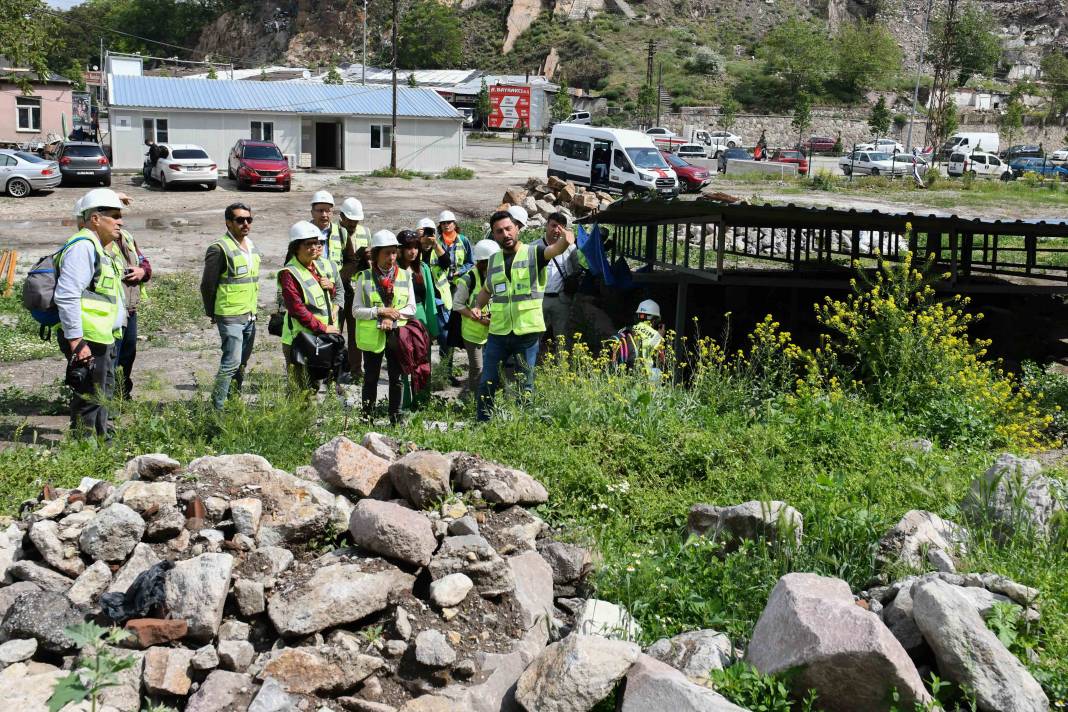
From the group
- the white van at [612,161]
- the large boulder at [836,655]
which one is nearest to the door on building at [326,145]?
the white van at [612,161]

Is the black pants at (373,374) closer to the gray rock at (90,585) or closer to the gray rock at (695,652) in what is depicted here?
the gray rock at (90,585)

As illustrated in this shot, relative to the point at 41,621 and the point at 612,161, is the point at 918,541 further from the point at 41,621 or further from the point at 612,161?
the point at 612,161

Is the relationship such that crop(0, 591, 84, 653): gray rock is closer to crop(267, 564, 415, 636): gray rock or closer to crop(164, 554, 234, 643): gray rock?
crop(164, 554, 234, 643): gray rock

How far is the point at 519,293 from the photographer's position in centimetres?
762

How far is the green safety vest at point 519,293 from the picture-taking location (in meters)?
7.62

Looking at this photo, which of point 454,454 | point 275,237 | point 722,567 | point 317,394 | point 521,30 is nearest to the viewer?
point 722,567

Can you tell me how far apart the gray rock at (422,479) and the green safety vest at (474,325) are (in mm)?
2784

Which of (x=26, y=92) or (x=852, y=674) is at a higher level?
(x=26, y=92)

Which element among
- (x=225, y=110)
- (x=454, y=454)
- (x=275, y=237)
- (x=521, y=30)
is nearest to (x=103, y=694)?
(x=454, y=454)

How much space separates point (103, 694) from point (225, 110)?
122 feet

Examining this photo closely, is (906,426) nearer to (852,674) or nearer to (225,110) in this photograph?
(852,674)

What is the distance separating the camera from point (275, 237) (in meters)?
22.6

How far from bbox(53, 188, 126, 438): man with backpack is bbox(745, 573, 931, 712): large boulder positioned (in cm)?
475

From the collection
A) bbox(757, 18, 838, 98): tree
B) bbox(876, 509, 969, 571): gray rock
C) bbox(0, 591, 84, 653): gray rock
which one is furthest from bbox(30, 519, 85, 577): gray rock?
bbox(757, 18, 838, 98): tree
